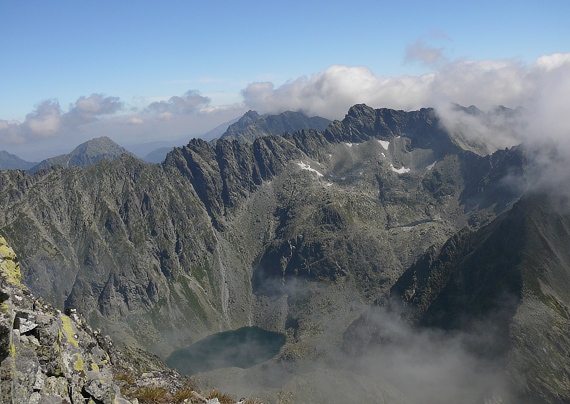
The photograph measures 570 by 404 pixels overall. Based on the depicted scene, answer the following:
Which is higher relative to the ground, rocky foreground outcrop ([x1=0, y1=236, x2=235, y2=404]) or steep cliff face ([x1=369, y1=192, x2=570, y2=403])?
rocky foreground outcrop ([x1=0, y1=236, x2=235, y2=404])

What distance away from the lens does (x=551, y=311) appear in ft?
537

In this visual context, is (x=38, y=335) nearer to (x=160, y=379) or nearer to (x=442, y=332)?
(x=160, y=379)

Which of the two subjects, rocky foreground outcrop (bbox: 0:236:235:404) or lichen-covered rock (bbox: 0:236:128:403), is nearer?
lichen-covered rock (bbox: 0:236:128:403)

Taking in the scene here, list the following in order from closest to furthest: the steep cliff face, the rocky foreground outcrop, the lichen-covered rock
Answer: the lichen-covered rock
the rocky foreground outcrop
the steep cliff face

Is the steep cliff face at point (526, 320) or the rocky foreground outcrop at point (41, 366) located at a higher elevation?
the rocky foreground outcrop at point (41, 366)

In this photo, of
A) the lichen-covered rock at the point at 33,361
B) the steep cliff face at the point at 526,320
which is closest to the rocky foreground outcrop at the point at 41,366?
the lichen-covered rock at the point at 33,361

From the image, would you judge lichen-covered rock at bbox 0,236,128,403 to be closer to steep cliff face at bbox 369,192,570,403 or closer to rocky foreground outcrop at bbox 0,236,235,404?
rocky foreground outcrop at bbox 0,236,235,404

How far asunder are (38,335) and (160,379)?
13196mm

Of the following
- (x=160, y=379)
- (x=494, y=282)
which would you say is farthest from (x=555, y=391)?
(x=160, y=379)

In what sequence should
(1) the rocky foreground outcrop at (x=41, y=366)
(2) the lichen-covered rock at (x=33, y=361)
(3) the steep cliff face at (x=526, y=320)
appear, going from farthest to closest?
(3) the steep cliff face at (x=526, y=320) < (1) the rocky foreground outcrop at (x=41, y=366) < (2) the lichen-covered rock at (x=33, y=361)

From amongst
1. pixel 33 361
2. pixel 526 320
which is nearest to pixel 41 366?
pixel 33 361

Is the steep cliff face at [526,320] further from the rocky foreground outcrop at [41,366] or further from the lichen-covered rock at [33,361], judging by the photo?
the lichen-covered rock at [33,361]

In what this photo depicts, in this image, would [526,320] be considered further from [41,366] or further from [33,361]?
[33,361]

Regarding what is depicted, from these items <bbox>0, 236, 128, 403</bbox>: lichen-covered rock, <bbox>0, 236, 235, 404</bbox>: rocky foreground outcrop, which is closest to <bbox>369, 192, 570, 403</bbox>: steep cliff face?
<bbox>0, 236, 235, 404</bbox>: rocky foreground outcrop
